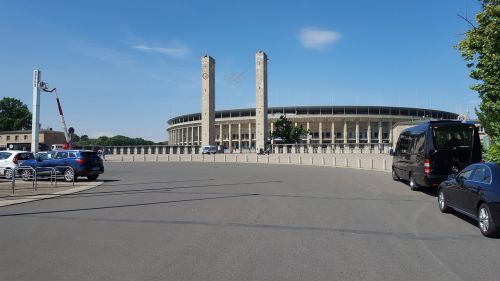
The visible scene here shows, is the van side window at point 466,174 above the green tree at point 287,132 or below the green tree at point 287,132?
below

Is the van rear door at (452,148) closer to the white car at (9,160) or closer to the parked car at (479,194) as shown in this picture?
the parked car at (479,194)

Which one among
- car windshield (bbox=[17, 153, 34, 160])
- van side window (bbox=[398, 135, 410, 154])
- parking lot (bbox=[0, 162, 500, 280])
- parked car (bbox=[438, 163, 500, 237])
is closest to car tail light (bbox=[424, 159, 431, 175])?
parking lot (bbox=[0, 162, 500, 280])

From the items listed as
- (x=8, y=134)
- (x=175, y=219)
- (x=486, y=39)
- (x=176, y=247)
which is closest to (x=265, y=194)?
(x=175, y=219)

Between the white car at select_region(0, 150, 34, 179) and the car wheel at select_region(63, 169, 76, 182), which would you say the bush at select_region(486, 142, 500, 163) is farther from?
the white car at select_region(0, 150, 34, 179)

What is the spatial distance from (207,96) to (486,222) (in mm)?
108433

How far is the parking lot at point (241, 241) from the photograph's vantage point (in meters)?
5.83

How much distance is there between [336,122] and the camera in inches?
5886

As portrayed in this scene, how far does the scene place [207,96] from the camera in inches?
4528

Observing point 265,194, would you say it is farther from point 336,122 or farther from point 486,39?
point 336,122

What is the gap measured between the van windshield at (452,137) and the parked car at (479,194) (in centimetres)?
450

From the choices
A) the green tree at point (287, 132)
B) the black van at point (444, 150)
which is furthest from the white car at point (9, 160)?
the green tree at point (287, 132)

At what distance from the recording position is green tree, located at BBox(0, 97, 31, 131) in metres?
122

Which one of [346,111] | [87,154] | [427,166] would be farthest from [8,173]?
[346,111]

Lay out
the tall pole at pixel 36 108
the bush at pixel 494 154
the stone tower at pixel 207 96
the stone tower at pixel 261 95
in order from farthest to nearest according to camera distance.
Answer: the stone tower at pixel 207 96 → the stone tower at pixel 261 95 → the tall pole at pixel 36 108 → the bush at pixel 494 154
